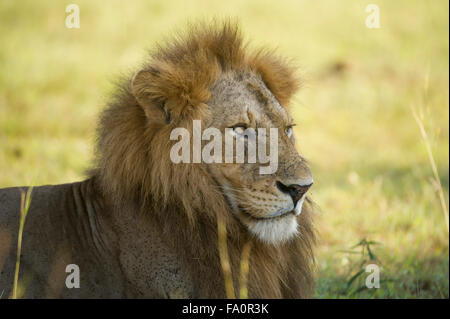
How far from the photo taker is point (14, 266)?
111 inches

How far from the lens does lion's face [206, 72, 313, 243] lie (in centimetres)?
284

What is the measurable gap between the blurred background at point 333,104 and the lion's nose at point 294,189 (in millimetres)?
835

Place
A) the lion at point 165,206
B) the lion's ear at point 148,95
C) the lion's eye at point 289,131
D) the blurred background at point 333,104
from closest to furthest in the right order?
the lion at point 165,206
the lion's ear at point 148,95
the lion's eye at point 289,131
the blurred background at point 333,104

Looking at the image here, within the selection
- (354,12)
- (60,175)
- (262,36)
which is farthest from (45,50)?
(354,12)

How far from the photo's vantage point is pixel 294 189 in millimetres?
2840

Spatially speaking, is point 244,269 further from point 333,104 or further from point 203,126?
point 333,104

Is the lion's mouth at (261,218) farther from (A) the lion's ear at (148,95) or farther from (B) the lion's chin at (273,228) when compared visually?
(A) the lion's ear at (148,95)

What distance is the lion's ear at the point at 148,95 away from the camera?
9.61ft

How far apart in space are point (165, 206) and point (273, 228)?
54 centimetres

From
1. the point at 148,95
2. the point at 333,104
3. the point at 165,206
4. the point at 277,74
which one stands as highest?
the point at 333,104

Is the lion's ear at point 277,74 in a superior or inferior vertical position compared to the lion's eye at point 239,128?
superior

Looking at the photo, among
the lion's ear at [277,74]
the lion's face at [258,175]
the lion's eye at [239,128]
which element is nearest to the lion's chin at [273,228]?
the lion's face at [258,175]

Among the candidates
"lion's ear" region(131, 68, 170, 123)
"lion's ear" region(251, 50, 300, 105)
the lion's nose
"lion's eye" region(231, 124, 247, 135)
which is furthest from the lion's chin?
"lion's ear" region(251, 50, 300, 105)

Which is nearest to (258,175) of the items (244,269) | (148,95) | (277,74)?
(244,269)
